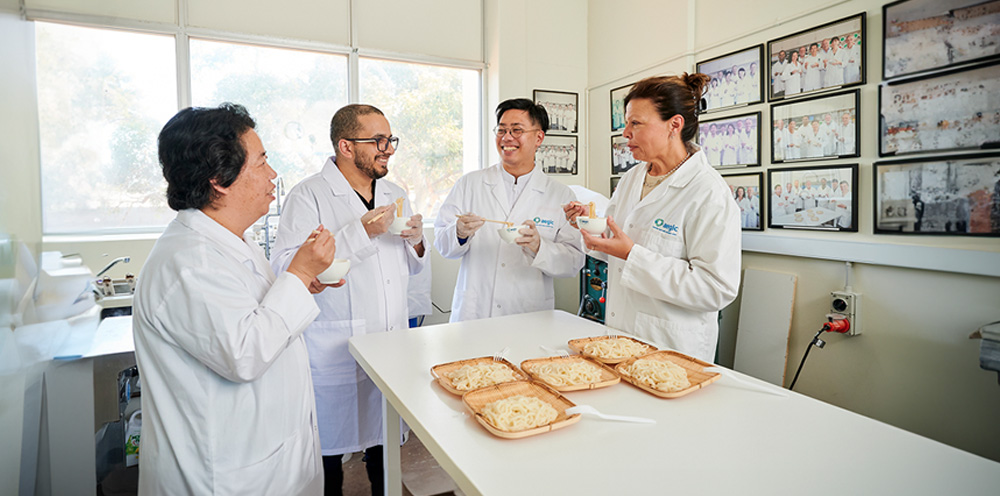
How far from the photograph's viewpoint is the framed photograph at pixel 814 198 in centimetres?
268

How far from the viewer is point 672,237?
6.33 feet

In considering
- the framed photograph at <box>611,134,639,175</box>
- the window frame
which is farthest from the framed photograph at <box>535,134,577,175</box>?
the window frame

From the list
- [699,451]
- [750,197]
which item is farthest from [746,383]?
[750,197]

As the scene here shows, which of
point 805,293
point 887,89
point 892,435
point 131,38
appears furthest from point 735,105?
point 131,38

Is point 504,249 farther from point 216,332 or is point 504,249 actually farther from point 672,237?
point 216,332

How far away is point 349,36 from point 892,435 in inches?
163

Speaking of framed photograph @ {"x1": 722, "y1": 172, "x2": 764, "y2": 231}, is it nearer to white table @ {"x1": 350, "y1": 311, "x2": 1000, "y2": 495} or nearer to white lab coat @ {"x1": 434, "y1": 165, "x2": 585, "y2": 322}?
white lab coat @ {"x1": 434, "y1": 165, "x2": 585, "y2": 322}

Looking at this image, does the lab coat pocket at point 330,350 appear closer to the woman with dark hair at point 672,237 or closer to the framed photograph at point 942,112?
the woman with dark hair at point 672,237

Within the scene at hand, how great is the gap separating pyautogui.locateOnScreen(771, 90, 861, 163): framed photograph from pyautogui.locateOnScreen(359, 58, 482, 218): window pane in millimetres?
2480

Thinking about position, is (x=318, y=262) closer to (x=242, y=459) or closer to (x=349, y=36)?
(x=242, y=459)

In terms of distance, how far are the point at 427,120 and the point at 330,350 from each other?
2.76 metres

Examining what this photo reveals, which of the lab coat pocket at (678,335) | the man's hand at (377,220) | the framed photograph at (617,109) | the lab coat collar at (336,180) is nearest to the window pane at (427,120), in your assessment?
the framed photograph at (617,109)

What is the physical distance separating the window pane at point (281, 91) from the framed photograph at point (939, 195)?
3.64 m

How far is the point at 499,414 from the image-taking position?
1109 mm
